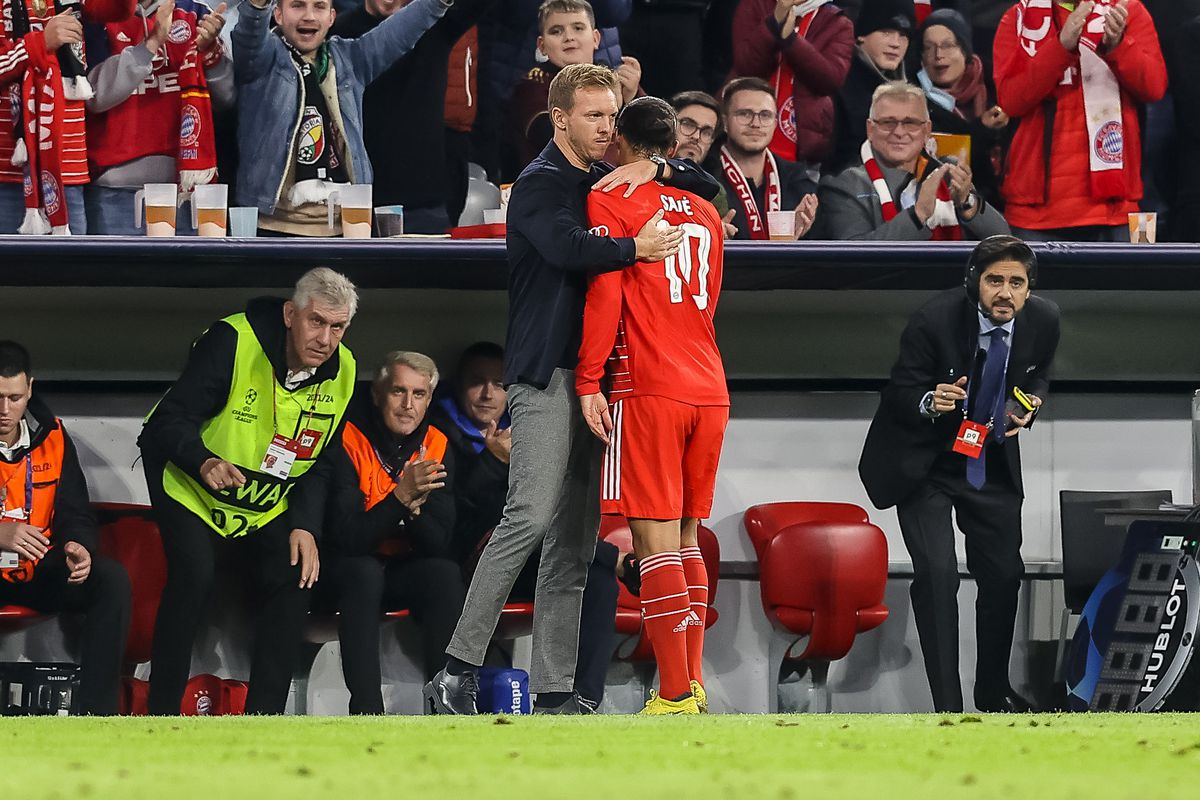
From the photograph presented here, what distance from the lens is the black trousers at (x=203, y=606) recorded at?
521 cm

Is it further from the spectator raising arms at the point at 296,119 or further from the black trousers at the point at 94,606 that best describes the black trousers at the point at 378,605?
the spectator raising arms at the point at 296,119

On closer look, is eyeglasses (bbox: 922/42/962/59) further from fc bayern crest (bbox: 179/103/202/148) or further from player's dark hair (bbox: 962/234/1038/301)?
fc bayern crest (bbox: 179/103/202/148)

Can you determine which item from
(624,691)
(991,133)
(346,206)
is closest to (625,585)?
(624,691)

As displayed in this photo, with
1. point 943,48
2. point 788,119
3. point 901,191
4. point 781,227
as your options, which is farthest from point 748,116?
point 943,48

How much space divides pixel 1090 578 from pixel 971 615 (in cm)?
61

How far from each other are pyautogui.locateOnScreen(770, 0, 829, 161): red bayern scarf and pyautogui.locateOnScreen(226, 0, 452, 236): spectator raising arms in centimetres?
161

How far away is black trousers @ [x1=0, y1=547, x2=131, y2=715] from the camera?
5.22 meters

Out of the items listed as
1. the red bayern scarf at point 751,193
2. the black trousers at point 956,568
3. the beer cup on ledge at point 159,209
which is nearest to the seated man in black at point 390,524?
the beer cup on ledge at point 159,209

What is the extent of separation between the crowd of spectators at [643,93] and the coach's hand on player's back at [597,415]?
165 cm

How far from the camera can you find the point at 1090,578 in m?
6.16

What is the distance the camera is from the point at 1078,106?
630cm

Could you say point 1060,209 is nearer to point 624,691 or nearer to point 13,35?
point 624,691

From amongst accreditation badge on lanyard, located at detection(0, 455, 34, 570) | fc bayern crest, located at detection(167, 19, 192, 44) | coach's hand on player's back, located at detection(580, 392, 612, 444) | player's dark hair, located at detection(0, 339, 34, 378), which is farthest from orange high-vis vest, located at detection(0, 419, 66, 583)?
coach's hand on player's back, located at detection(580, 392, 612, 444)

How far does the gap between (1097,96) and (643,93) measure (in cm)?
171
